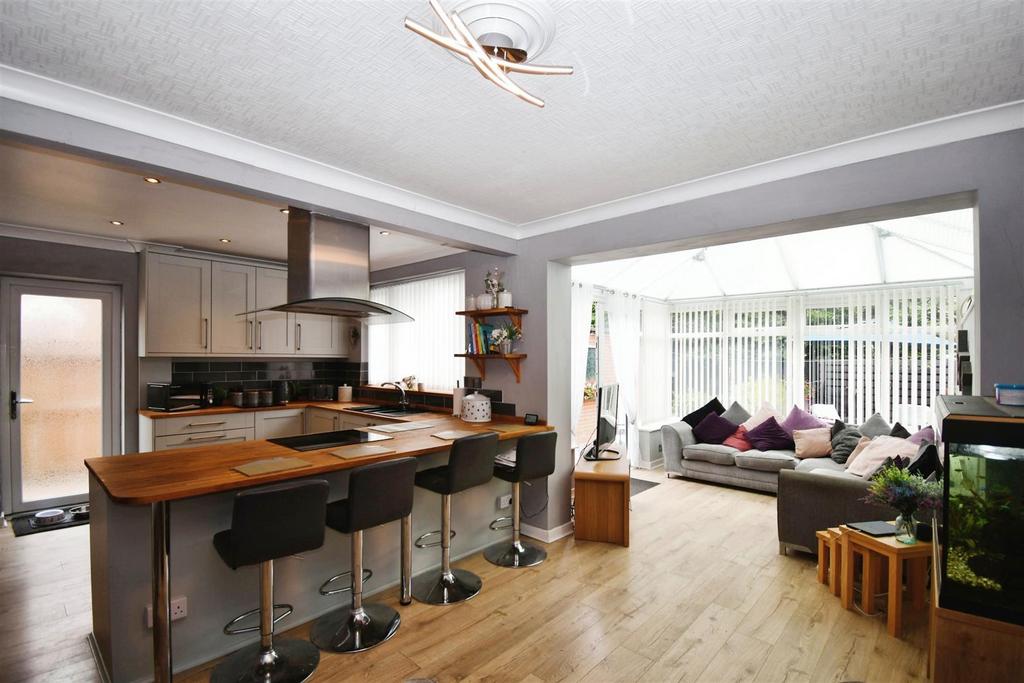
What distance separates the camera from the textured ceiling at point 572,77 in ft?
4.81

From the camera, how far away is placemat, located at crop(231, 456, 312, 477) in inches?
87.1

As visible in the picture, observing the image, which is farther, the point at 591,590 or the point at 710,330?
the point at 710,330

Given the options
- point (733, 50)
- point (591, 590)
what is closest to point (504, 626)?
point (591, 590)

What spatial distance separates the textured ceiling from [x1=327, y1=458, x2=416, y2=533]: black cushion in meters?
1.60

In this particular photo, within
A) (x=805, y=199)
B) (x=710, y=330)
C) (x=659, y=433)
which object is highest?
(x=805, y=199)

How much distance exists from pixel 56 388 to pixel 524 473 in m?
4.31

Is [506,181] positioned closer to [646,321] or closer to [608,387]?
[608,387]

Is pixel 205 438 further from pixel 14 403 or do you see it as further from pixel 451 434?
pixel 451 434

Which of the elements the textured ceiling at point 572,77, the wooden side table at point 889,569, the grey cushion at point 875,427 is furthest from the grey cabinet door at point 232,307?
the grey cushion at point 875,427

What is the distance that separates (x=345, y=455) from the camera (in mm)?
2549

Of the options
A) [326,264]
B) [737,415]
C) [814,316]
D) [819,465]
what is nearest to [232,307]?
[326,264]

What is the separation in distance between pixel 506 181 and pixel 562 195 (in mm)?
444

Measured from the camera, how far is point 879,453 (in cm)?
398

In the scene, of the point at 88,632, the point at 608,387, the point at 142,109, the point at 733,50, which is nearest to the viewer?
the point at 733,50
